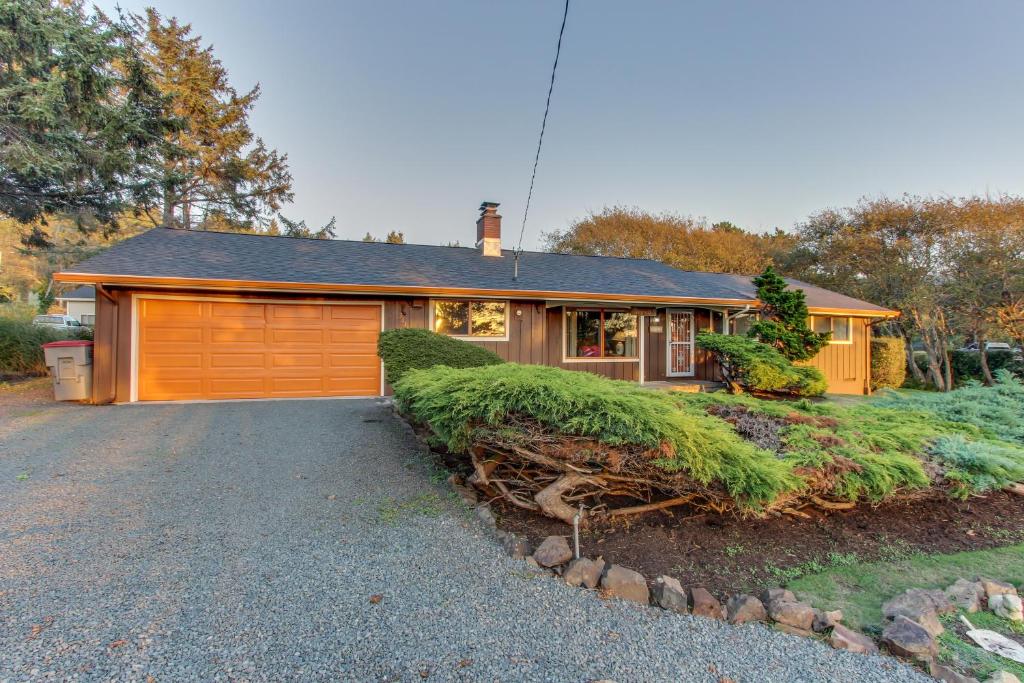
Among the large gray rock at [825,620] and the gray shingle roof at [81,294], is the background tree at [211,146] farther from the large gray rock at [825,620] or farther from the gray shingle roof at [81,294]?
the large gray rock at [825,620]

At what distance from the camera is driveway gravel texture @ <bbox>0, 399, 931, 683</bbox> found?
2.09 meters

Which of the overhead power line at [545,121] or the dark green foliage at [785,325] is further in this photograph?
the dark green foliage at [785,325]

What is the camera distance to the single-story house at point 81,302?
934 inches

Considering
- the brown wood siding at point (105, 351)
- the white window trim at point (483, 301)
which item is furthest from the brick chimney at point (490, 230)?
the brown wood siding at point (105, 351)

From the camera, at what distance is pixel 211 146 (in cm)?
2098

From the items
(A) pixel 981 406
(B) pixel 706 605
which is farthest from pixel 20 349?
(A) pixel 981 406

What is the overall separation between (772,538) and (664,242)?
2630 centimetres

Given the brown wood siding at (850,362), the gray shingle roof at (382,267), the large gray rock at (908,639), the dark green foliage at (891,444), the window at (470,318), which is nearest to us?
the large gray rock at (908,639)

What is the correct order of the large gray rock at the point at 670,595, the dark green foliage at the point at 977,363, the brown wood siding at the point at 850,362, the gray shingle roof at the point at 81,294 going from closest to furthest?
the large gray rock at the point at 670,595 < the brown wood siding at the point at 850,362 < the dark green foliage at the point at 977,363 < the gray shingle roof at the point at 81,294

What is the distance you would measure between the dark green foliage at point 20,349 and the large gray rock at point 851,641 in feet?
53.4

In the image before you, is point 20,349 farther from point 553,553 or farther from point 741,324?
point 741,324

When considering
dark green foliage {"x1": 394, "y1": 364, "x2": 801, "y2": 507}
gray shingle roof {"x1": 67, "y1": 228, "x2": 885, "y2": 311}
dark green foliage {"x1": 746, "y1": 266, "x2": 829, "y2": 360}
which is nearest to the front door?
gray shingle roof {"x1": 67, "y1": 228, "x2": 885, "y2": 311}

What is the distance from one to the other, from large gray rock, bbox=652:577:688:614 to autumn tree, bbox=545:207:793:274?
83.6 ft

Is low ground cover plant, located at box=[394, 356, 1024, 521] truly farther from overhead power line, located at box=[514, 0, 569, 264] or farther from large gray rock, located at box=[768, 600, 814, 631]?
overhead power line, located at box=[514, 0, 569, 264]
